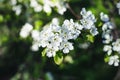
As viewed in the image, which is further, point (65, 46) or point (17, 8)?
point (17, 8)

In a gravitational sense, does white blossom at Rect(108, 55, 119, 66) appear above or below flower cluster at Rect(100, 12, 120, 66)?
below

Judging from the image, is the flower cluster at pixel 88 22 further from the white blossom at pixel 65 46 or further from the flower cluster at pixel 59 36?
the white blossom at pixel 65 46

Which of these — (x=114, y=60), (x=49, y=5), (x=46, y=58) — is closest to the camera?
(x=114, y=60)

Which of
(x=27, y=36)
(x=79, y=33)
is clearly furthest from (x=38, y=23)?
(x=79, y=33)

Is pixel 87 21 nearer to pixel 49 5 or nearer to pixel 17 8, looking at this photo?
pixel 49 5

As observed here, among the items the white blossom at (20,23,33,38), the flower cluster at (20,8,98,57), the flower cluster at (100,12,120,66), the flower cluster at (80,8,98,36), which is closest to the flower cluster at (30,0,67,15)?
the white blossom at (20,23,33,38)

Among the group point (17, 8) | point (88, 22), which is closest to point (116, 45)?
point (88, 22)

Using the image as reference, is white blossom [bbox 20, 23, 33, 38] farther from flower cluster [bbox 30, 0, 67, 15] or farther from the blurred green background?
flower cluster [bbox 30, 0, 67, 15]

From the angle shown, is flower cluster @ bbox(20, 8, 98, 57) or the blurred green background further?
the blurred green background

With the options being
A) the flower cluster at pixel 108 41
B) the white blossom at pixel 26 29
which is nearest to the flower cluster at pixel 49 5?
the white blossom at pixel 26 29
